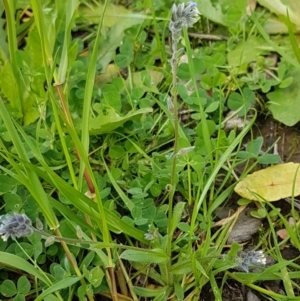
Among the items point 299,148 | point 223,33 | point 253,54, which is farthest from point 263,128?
point 223,33

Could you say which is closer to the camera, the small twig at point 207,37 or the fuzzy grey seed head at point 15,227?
the fuzzy grey seed head at point 15,227

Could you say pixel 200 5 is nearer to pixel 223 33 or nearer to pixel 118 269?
pixel 223 33

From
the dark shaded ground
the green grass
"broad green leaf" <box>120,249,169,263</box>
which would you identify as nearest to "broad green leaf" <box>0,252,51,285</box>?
the green grass

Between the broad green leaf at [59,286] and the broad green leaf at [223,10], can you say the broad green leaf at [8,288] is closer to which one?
the broad green leaf at [59,286]

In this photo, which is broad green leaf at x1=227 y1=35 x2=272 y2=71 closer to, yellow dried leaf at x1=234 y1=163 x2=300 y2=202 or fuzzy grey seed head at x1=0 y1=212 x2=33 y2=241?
yellow dried leaf at x1=234 y1=163 x2=300 y2=202

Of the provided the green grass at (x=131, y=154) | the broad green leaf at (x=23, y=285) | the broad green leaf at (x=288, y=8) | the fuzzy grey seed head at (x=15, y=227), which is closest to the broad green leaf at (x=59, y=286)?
the green grass at (x=131, y=154)

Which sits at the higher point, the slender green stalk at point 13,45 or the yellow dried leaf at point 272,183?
the slender green stalk at point 13,45

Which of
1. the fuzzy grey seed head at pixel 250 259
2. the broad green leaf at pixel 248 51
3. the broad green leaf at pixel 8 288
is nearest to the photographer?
the fuzzy grey seed head at pixel 250 259
